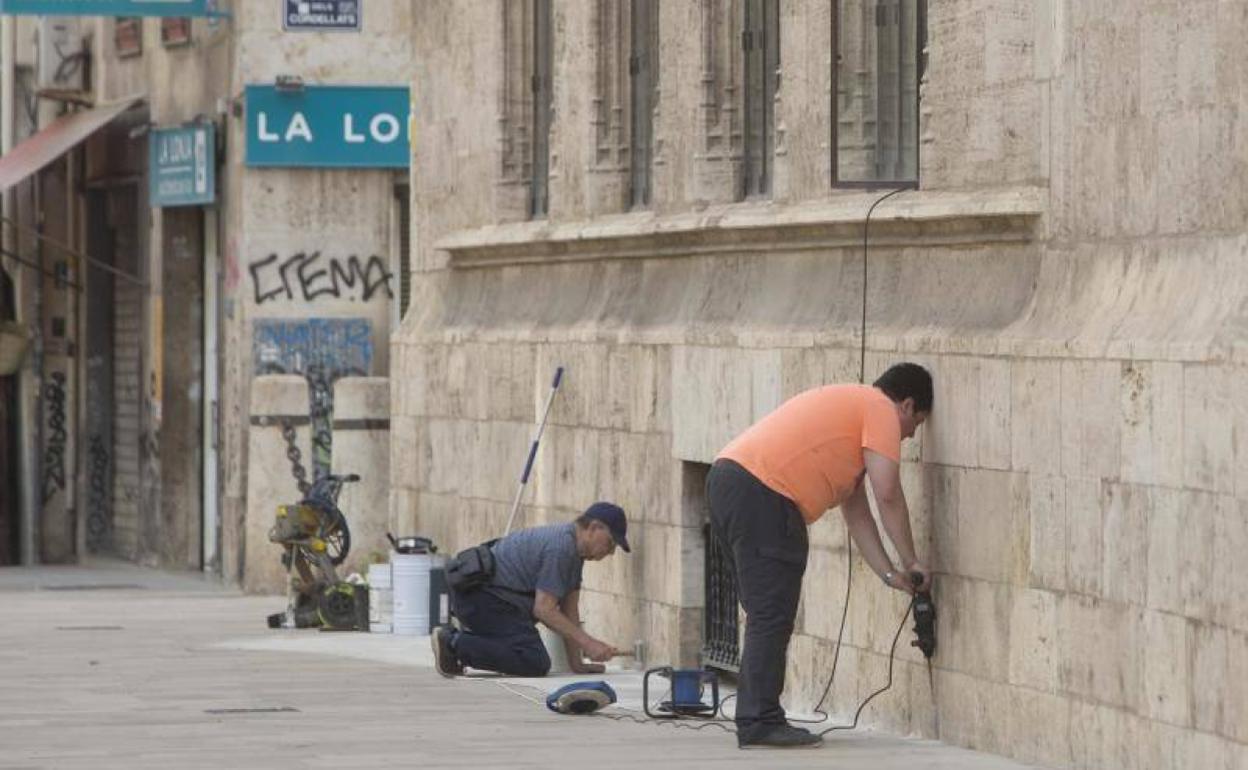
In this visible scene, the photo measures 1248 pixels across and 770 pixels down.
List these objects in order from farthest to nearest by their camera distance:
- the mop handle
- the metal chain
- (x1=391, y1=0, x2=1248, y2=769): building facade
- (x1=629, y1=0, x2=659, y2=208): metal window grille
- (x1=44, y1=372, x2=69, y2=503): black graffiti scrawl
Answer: (x1=44, y1=372, x2=69, y2=503): black graffiti scrawl
the metal chain
the mop handle
(x1=629, y1=0, x2=659, y2=208): metal window grille
(x1=391, y1=0, x2=1248, y2=769): building facade

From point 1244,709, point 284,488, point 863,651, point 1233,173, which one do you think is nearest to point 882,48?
point 863,651

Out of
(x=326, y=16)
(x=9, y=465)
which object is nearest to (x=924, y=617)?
(x=326, y=16)

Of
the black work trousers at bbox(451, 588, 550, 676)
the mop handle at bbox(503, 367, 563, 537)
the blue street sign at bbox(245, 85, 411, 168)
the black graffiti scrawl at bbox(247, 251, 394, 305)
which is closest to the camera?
the black work trousers at bbox(451, 588, 550, 676)

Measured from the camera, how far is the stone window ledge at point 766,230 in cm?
1324

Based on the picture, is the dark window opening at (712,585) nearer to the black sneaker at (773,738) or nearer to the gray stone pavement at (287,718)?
the gray stone pavement at (287,718)

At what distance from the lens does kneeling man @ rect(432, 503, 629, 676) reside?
54.4ft

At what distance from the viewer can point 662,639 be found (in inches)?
667

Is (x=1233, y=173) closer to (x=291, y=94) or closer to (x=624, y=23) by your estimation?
(x=624, y=23)

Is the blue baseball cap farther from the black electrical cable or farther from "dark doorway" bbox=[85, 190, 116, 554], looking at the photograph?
"dark doorway" bbox=[85, 190, 116, 554]

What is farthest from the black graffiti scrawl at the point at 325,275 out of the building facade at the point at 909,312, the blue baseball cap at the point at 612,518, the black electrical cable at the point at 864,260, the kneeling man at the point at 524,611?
the black electrical cable at the point at 864,260

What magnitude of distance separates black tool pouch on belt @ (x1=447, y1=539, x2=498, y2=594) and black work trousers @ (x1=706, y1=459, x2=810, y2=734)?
3.60 meters

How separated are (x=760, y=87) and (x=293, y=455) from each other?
9.10m

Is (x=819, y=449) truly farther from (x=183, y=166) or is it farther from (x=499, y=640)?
(x=183, y=166)

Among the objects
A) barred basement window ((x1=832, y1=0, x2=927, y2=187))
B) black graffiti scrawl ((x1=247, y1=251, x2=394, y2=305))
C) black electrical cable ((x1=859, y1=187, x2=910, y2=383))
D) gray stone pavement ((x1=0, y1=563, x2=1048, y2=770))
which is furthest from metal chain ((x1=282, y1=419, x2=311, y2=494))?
black electrical cable ((x1=859, y1=187, x2=910, y2=383))
